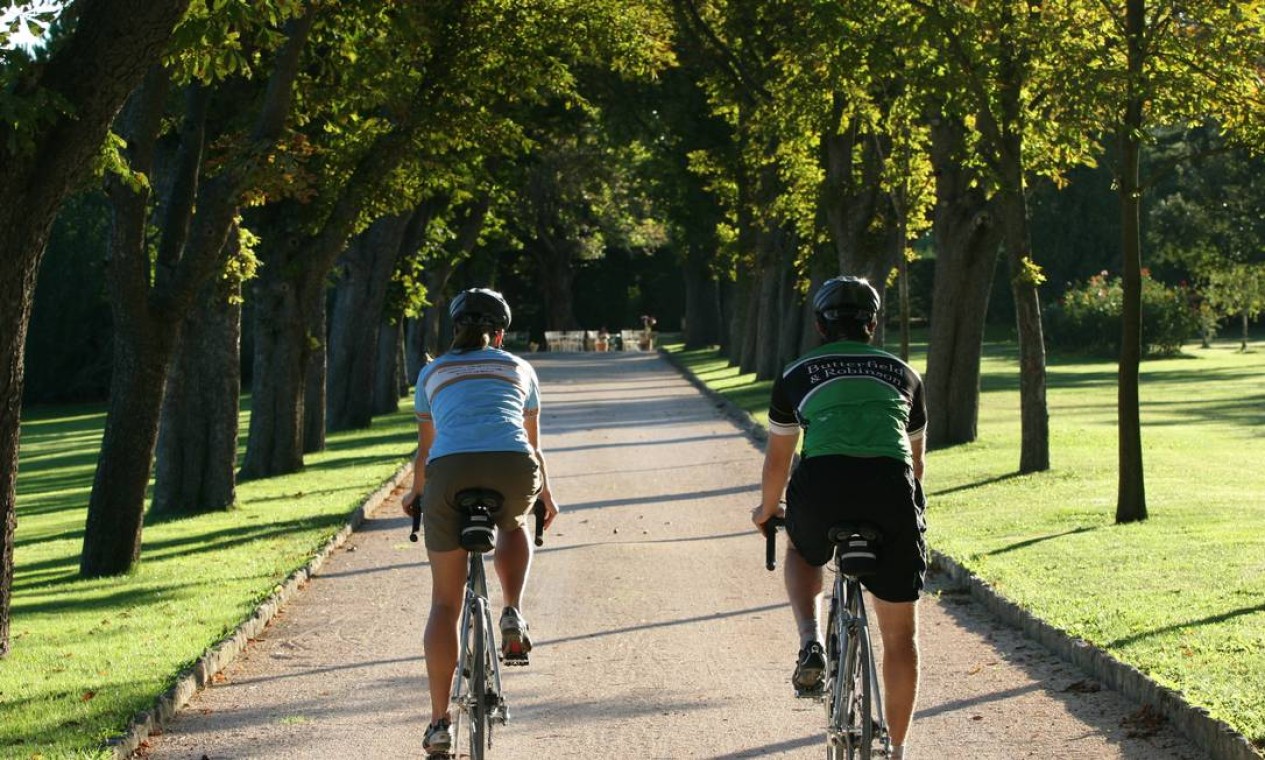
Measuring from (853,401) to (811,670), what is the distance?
Answer: 3.33 ft

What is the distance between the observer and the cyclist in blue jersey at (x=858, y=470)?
638 cm

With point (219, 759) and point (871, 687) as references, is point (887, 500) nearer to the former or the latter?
point (871, 687)

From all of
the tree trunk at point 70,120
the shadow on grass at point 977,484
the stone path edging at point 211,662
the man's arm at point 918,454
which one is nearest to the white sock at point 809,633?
the man's arm at point 918,454

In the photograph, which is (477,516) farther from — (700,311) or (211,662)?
(700,311)

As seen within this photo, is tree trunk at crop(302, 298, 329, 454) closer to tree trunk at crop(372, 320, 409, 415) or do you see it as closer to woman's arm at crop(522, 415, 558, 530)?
tree trunk at crop(372, 320, 409, 415)

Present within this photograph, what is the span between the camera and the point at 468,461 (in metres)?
7.22

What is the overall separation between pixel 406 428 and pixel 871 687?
28.5m

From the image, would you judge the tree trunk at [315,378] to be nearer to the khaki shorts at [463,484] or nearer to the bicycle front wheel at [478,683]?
the khaki shorts at [463,484]

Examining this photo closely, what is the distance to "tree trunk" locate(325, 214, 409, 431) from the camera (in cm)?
3284

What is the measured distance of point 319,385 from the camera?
2845 cm

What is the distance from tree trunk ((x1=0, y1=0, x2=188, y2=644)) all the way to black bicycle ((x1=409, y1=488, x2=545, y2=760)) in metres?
3.87

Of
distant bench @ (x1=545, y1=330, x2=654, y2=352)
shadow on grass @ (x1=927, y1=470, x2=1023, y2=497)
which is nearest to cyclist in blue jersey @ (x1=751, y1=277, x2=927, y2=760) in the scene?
shadow on grass @ (x1=927, y1=470, x2=1023, y2=497)

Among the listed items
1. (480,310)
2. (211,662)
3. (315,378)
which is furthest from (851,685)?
(315,378)

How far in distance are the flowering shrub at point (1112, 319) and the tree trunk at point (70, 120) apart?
46.4m
